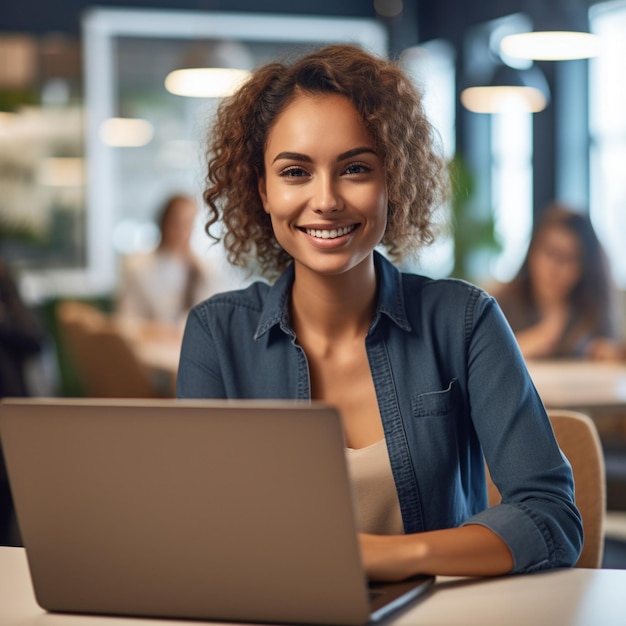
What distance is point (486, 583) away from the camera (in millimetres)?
1300

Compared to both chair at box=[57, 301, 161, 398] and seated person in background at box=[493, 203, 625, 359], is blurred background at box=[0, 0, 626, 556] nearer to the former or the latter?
chair at box=[57, 301, 161, 398]

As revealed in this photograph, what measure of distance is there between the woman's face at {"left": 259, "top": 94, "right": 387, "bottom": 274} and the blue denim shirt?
0.37 feet

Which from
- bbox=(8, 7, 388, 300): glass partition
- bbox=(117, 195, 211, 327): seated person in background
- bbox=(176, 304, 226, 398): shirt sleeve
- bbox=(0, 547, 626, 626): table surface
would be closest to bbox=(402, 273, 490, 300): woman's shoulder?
bbox=(176, 304, 226, 398): shirt sleeve

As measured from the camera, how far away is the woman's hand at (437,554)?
1254mm

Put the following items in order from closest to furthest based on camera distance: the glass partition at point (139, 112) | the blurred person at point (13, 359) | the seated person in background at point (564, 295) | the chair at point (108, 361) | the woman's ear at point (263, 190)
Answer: the woman's ear at point (263, 190), the blurred person at point (13, 359), the seated person in background at point (564, 295), the chair at point (108, 361), the glass partition at point (139, 112)

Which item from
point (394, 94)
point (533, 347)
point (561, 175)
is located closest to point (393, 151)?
point (394, 94)

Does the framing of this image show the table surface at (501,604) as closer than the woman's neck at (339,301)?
Yes

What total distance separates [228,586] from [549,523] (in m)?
0.46

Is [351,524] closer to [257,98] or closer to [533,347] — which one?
[257,98]

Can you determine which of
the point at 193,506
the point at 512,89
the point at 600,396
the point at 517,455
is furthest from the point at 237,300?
the point at 512,89

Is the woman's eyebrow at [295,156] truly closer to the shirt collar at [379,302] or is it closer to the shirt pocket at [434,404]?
the shirt collar at [379,302]

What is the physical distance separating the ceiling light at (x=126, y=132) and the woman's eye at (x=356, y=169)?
6919 millimetres

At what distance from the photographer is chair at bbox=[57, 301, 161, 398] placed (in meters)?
4.52

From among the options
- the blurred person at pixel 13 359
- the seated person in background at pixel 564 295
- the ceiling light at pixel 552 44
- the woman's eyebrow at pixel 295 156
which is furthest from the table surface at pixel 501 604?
the ceiling light at pixel 552 44
